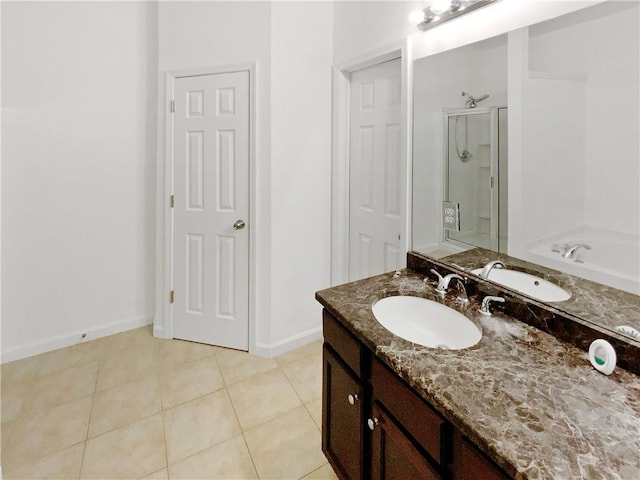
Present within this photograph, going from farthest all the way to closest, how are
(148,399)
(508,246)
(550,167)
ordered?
1. (148,399)
2. (508,246)
3. (550,167)

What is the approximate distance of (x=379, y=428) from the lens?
112cm

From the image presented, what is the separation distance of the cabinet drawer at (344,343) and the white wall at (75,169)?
6.92ft

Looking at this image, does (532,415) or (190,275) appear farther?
(190,275)

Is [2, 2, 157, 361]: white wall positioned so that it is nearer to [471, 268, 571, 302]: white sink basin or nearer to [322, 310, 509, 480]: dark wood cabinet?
[322, 310, 509, 480]: dark wood cabinet

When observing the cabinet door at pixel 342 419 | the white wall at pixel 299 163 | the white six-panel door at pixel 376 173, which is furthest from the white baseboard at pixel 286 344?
the cabinet door at pixel 342 419

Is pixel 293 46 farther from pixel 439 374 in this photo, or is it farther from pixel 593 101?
pixel 439 374

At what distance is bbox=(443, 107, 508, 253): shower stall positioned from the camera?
1469 mm

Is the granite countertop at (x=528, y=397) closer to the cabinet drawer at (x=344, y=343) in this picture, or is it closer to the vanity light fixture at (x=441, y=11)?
the cabinet drawer at (x=344, y=343)

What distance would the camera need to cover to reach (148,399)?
2.09 m

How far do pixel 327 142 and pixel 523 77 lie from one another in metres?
1.49

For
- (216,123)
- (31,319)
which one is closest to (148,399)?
(31,319)

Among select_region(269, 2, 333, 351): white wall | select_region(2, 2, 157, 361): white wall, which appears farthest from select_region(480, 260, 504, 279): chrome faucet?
select_region(2, 2, 157, 361): white wall

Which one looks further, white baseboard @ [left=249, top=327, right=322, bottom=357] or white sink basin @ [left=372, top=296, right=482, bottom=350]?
white baseboard @ [left=249, top=327, right=322, bottom=357]

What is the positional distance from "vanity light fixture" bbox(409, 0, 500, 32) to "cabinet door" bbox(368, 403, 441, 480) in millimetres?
1632
